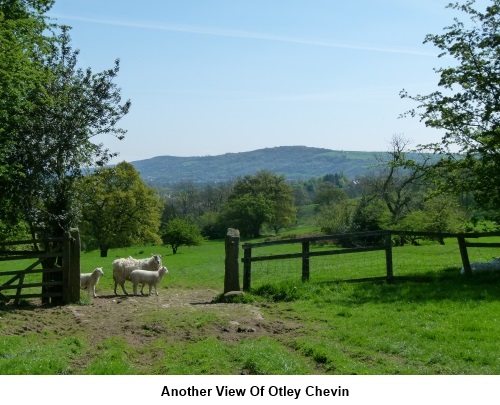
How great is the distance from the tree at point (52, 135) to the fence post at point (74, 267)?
34.1 inches

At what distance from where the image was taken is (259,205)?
295 ft

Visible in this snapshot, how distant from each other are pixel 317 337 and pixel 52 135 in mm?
10869

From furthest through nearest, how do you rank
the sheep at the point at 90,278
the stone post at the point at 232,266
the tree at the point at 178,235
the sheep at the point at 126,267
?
the tree at the point at 178,235 → the sheep at the point at 126,267 → the sheep at the point at 90,278 → the stone post at the point at 232,266

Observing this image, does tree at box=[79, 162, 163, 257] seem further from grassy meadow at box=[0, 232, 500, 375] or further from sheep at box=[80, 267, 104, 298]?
grassy meadow at box=[0, 232, 500, 375]

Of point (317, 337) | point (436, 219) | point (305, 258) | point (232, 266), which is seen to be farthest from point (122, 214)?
point (317, 337)

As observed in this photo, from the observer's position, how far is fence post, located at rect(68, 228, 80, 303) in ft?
57.7

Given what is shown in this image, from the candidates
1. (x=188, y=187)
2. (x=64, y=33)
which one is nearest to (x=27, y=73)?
(x=64, y=33)

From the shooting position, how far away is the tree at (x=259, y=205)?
89.1 metres

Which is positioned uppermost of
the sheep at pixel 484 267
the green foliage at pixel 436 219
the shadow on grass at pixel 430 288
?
the green foliage at pixel 436 219

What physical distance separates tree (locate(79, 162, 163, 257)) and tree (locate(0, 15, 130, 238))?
120 ft

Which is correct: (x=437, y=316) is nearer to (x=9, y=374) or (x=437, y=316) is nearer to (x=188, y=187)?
(x=9, y=374)

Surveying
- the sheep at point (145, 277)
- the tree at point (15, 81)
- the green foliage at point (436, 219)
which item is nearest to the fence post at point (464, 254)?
the sheep at point (145, 277)

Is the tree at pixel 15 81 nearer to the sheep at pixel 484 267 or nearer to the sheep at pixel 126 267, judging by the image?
the sheep at pixel 126 267

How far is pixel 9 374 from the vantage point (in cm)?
877
